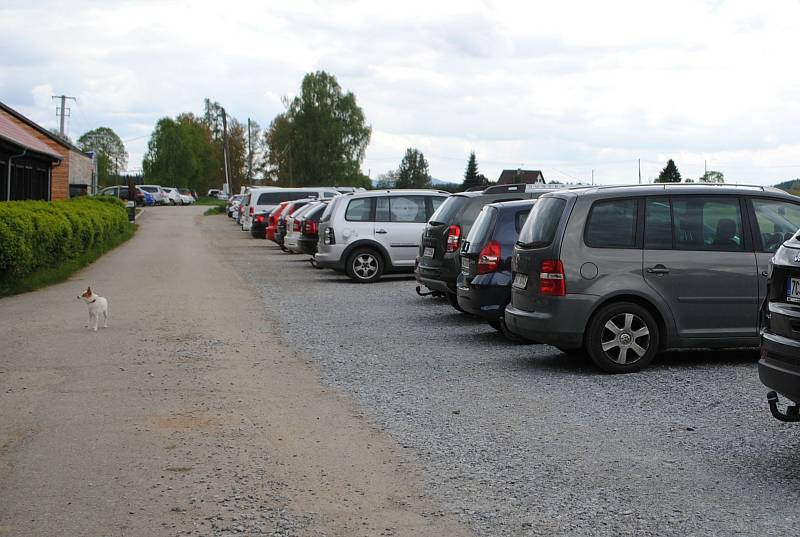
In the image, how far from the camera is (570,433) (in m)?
7.10

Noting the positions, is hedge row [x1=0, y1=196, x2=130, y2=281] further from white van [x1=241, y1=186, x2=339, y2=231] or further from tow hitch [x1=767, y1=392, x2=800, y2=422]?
tow hitch [x1=767, y1=392, x2=800, y2=422]

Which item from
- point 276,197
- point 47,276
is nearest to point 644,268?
point 47,276

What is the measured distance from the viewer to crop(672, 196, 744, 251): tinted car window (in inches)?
383

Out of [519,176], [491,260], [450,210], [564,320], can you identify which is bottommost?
[564,320]

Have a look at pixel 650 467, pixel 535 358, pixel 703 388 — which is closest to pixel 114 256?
pixel 535 358

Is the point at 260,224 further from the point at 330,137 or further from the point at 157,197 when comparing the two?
the point at 330,137

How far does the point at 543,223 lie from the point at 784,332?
4098mm

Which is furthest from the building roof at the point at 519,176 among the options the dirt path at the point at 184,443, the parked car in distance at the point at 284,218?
the dirt path at the point at 184,443

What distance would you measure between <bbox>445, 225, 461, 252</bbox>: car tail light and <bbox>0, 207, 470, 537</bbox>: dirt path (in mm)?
2682

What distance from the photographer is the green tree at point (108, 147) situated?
163 metres

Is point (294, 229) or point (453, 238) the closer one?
point (453, 238)

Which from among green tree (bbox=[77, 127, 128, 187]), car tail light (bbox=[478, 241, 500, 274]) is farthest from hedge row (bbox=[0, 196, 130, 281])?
green tree (bbox=[77, 127, 128, 187])

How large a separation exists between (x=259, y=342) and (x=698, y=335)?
4.89m

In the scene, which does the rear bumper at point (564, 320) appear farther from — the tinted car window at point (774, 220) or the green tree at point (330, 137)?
the green tree at point (330, 137)
